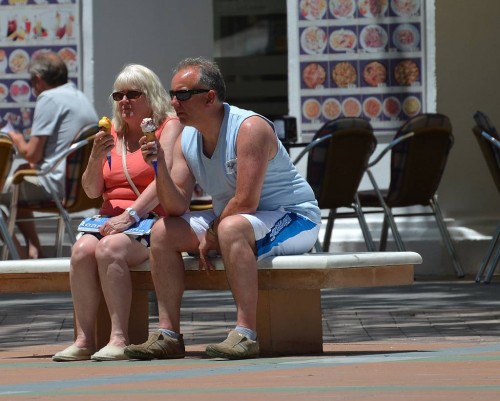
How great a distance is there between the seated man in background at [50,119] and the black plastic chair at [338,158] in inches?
65.1

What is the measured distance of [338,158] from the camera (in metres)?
11.5

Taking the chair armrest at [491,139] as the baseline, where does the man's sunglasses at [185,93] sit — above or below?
above

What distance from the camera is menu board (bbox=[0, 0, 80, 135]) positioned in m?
13.3

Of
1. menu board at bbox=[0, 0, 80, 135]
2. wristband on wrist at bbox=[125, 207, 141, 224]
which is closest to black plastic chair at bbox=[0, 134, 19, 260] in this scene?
menu board at bbox=[0, 0, 80, 135]

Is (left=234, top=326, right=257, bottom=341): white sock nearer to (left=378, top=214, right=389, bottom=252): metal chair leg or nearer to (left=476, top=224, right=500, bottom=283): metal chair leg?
(left=476, top=224, right=500, bottom=283): metal chair leg

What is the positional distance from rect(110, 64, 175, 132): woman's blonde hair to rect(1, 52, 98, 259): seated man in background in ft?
14.7

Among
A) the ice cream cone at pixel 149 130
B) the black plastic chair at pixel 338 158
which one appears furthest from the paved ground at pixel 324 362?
the black plastic chair at pixel 338 158

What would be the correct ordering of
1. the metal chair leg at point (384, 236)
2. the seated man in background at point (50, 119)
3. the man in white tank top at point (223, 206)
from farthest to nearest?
the metal chair leg at point (384, 236) → the seated man in background at point (50, 119) → the man in white tank top at point (223, 206)

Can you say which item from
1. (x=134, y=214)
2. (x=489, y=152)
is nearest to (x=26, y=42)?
(x=489, y=152)

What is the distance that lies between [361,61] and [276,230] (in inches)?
228

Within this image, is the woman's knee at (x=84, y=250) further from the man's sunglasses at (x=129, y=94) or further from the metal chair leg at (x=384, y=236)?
the metal chair leg at (x=384, y=236)

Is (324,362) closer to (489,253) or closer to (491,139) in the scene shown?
(491,139)

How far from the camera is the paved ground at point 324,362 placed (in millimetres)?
5453

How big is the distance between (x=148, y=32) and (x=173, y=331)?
704cm
